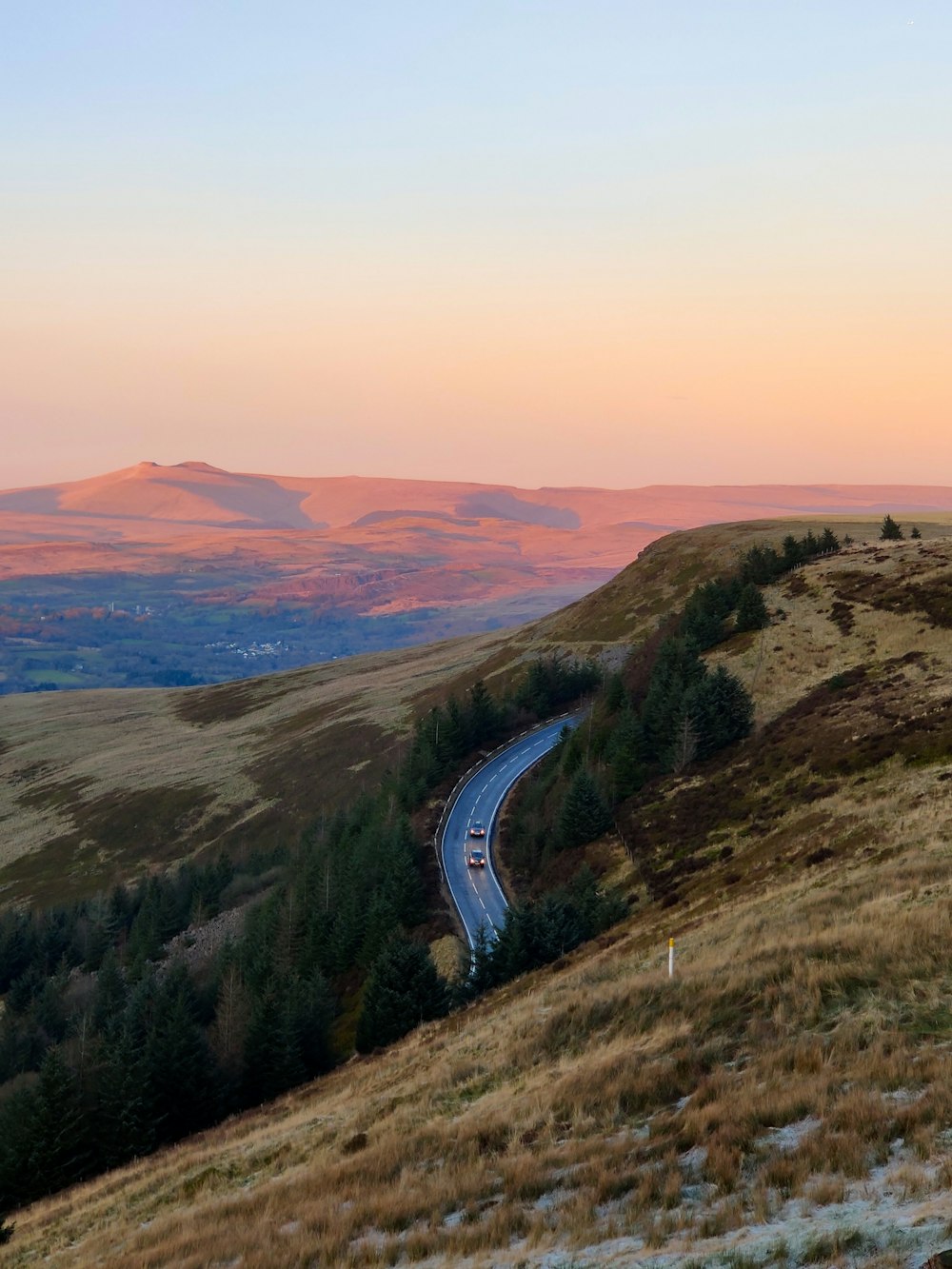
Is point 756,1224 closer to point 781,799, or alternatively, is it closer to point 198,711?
point 781,799

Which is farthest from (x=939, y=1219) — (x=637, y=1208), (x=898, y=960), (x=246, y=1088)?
(x=246, y=1088)

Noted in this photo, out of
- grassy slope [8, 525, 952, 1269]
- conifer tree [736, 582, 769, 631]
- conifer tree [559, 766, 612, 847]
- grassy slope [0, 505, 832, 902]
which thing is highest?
conifer tree [736, 582, 769, 631]

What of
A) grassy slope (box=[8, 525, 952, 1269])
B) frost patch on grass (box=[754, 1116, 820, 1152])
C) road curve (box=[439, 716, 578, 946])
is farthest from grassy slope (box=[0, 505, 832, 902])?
frost patch on grass (box=[754, 1116, 820, 1152])

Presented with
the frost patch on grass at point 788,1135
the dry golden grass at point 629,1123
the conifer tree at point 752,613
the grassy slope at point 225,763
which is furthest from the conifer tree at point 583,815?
the grassy slope at point 225,763

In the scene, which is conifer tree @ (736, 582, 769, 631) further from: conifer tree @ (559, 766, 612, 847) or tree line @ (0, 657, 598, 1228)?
conifer tree @ (559, 766, 612, 847)

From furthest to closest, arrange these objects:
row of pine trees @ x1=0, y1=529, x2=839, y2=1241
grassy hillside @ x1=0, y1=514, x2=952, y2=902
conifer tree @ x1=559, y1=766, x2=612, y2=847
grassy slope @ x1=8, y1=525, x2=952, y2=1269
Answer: grassy hillside @ x1=0, y1=514, x2=952, y2=902, conifer tree @ x1=559, y1=766, x2=612, y2=847, row of pine trees @ x1=0, y1=529, x2=839, y2=1241, grassy slope @ x1=8, y1=525, x2=952, y2=1269

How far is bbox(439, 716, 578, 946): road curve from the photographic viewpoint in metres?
56.9

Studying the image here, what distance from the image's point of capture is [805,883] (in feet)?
104

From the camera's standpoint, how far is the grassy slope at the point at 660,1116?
12.6 m

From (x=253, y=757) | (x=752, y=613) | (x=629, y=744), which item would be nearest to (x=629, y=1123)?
(x=629, y=744)

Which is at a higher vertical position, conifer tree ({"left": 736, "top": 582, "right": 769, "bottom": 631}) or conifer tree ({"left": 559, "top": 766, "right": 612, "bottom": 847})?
conifer tree ({"left": 736, "top": 582, "right": 769, "bottom": 631})

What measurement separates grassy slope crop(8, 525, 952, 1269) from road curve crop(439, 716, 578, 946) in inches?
694

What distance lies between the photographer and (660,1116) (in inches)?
648

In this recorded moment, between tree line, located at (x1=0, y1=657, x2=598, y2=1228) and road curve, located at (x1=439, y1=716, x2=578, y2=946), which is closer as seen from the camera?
tree line, located at (x1=0, y1=657, x2=598, y2=1228)
